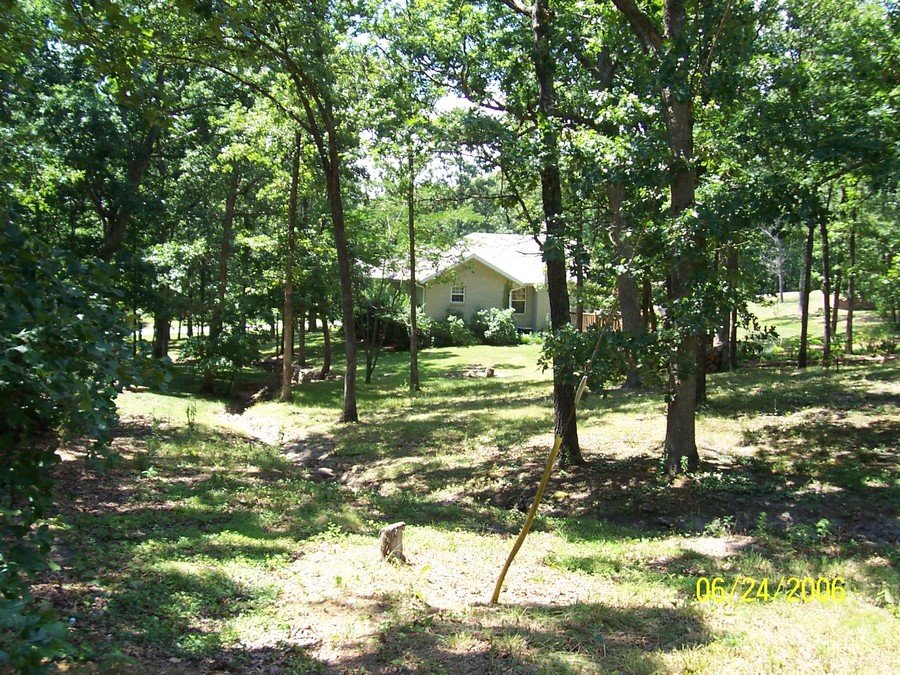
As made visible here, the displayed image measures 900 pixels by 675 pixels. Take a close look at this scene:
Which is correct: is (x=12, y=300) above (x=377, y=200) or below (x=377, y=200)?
below

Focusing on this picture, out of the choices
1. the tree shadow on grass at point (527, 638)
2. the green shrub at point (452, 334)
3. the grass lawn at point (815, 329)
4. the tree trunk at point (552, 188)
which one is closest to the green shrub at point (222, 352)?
the tree trunk at point (552, 188)

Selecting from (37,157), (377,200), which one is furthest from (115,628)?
(377,200)

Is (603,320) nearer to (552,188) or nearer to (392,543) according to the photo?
(392,543)

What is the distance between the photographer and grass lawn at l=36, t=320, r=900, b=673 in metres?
4.28

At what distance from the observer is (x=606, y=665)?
4062mm

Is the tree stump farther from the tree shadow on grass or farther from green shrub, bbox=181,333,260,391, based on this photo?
green shrub, bbox=181,333,260,391

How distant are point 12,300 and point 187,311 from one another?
26652 mm

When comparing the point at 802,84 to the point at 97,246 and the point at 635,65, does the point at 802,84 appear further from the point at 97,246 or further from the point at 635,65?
the point at 97,246

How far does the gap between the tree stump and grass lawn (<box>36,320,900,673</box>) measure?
0.12m

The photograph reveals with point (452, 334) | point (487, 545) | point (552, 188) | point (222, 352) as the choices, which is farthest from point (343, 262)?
point (452, 334)

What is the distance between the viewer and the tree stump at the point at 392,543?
6.04 metres

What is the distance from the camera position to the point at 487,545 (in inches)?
281

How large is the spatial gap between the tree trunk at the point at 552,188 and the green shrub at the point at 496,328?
2577cm
